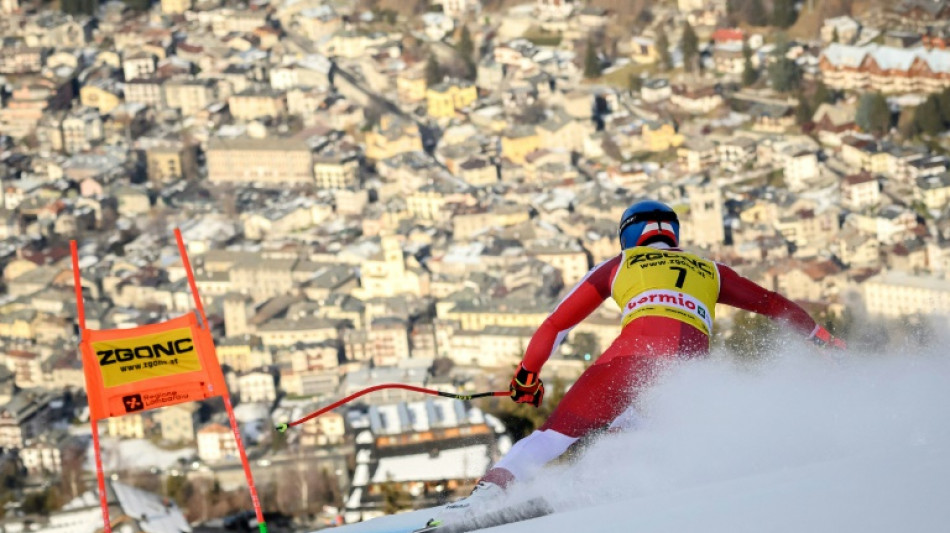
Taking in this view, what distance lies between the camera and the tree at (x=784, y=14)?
29.2 metres

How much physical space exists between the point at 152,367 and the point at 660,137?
21374 millimetres

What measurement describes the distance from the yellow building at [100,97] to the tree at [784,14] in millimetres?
10954

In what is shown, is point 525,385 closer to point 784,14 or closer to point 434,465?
point 434,465

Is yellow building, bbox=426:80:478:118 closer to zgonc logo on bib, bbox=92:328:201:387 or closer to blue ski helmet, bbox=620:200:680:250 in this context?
zgonc logo on bib, bbox=92:328:201:387

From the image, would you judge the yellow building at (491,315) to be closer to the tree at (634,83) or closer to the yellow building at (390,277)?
the yellow building at (390,277)

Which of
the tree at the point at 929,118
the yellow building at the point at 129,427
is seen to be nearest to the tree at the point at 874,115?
the tree at the point at 929,118

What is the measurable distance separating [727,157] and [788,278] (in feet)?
15.5

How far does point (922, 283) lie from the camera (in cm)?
1788

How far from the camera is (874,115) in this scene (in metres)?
24.6

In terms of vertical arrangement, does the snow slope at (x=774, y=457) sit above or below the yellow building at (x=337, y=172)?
above

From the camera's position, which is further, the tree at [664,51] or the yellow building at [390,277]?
the tree at [664,51]

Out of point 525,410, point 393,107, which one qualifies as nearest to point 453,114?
point 393,107

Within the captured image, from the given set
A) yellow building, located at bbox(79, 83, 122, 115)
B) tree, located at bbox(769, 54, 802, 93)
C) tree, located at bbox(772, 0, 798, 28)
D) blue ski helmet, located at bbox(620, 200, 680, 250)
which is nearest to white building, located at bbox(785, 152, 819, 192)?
tree, located at bbox(769, 54, 802, 93)

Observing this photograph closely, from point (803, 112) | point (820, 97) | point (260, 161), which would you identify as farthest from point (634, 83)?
point (260, 161)
